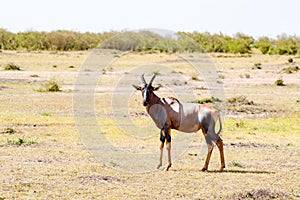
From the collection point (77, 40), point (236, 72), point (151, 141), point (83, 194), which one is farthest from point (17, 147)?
point (77, 40)

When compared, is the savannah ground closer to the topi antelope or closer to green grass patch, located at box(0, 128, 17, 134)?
green grass patch, located at box(0, 128, 17, 134)

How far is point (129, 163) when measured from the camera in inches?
552

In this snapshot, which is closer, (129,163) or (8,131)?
(129,163)

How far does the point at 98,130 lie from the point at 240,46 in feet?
162

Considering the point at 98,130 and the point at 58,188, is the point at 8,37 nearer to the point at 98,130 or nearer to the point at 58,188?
the point at 98,130

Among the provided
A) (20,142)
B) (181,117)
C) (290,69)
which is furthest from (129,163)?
(290,69)

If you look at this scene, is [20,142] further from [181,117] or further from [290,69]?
[290,69]

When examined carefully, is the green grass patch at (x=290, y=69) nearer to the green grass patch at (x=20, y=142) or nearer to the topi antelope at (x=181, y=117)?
the green grass patch at (x=20, y=142)

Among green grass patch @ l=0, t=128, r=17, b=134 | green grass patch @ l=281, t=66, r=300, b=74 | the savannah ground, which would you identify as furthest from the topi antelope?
green grass patch @ l=281, t=66, r=300, b=74

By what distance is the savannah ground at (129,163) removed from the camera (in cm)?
1138

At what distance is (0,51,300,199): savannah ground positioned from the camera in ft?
37.3

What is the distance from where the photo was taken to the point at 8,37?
7194 centimetres

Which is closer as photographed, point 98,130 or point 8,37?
point 98,130

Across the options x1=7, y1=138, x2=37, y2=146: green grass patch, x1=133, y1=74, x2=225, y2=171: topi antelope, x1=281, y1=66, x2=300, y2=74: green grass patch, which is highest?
x1=133, y1=74, x2=225, y2=171: topi antelope
